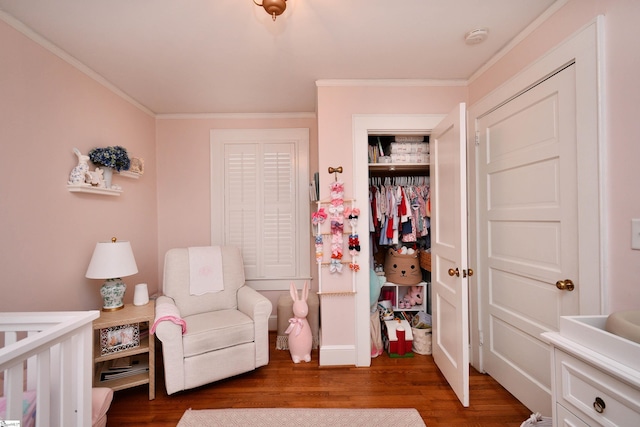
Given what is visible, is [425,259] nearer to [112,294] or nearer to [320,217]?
[320,217]

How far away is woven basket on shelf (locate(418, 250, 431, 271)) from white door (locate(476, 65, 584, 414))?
49cm

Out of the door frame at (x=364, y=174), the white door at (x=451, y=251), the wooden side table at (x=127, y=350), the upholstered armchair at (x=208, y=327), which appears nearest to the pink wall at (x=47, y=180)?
the wooden side table at (x=127, y=350)

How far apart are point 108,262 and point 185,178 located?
1.37 m

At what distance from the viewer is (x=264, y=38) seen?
68.4 inches

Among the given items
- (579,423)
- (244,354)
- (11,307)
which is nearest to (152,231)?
(11,307)

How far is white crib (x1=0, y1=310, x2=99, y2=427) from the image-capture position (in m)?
0.84

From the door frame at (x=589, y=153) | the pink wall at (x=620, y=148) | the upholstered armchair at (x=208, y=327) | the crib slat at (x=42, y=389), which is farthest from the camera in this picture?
the upholstered armchair at (x=208, y=327)

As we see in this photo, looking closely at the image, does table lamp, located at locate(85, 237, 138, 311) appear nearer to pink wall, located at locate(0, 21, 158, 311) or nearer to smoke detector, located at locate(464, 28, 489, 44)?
pink wall, located at locate(0, 21, 158, 311)

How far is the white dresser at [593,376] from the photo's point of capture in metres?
0.78

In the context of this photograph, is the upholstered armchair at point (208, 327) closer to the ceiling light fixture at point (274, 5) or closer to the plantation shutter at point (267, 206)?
the plantation shutter at point (267, 206)

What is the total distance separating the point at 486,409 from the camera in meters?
1.73

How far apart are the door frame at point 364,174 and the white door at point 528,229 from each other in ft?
1.66

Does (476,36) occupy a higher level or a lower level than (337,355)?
higher

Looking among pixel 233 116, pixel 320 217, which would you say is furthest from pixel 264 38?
pixel 233 116
